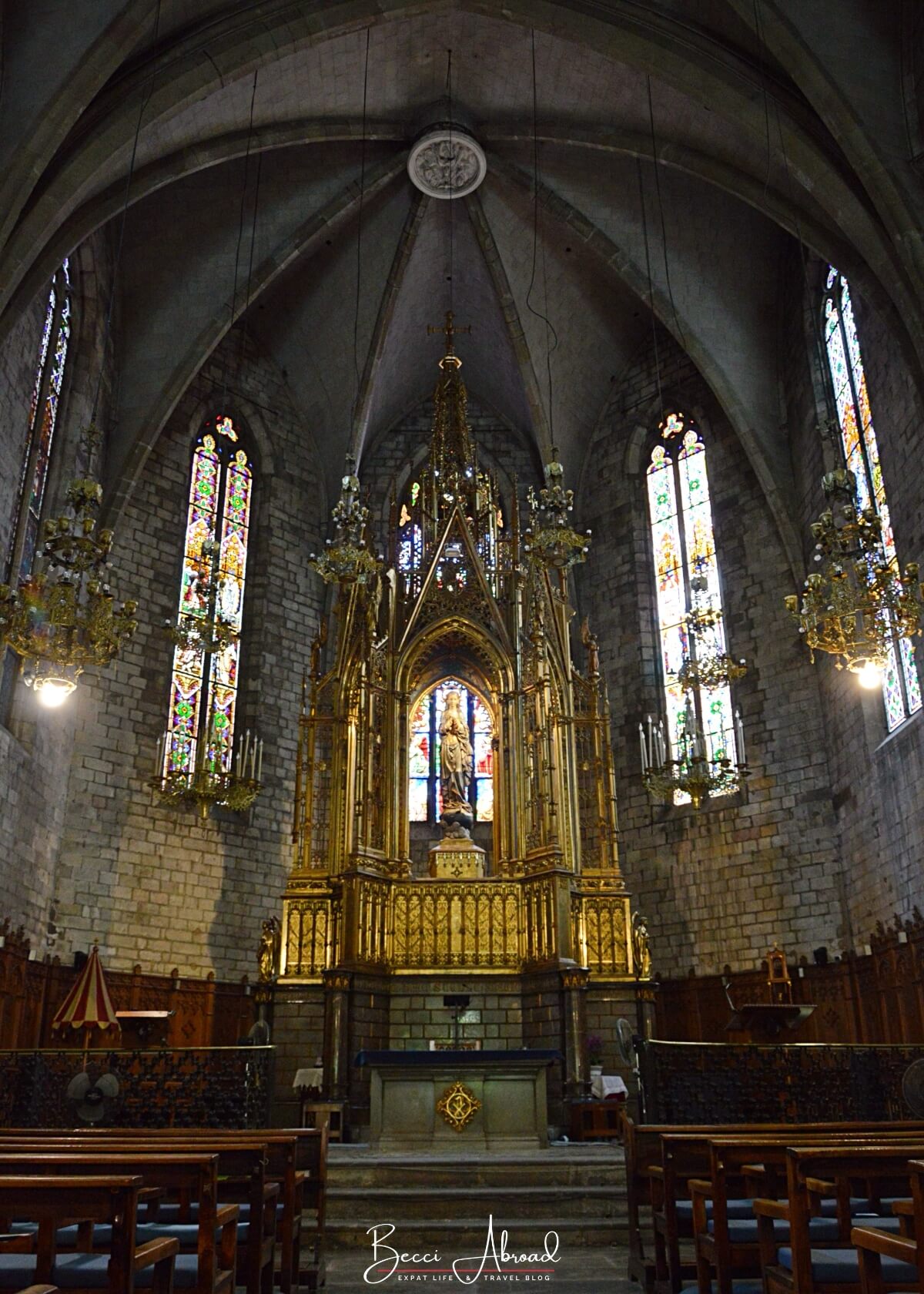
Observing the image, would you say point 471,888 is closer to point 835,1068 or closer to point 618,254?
point 835,1068

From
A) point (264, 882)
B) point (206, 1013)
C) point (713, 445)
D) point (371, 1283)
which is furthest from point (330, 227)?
point (371, 1283)

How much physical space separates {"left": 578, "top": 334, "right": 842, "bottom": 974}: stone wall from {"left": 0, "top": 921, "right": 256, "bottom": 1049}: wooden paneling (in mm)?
6554

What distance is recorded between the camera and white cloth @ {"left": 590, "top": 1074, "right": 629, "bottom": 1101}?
1276 cm

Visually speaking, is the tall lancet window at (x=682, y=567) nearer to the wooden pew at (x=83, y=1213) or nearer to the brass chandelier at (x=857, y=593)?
the brass chandelier at (x=857, y=593)

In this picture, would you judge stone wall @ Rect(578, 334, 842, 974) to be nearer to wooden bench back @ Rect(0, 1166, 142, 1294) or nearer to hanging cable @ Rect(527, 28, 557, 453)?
hanging cable @ Rect(527, 28, 557, 453)

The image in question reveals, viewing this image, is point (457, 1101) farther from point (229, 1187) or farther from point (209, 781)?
point (209, 781)

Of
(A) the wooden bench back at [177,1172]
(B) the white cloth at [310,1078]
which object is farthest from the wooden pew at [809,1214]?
(B) the white cloth at [310,1078]

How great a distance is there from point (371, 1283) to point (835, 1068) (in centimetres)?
491

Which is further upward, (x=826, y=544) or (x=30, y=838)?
(x=826, y=544)

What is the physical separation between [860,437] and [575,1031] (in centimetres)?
912

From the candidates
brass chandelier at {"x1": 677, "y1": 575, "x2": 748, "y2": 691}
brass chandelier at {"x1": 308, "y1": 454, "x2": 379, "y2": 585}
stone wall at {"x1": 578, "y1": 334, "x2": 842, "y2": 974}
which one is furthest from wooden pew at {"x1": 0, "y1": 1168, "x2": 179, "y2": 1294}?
stone wall at {"x1": 578, "y1": 334, "x2": 842, "y2": 974}

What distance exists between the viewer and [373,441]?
21.4m

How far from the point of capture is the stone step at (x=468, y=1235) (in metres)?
7.98

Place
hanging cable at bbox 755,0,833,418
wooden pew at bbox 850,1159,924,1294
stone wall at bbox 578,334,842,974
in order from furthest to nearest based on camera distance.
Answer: stone wall at bbox 578,334,842,974, hanging cable at bbox 755,0,833,418, wooden pew at bbox 850,1159,924,1294
